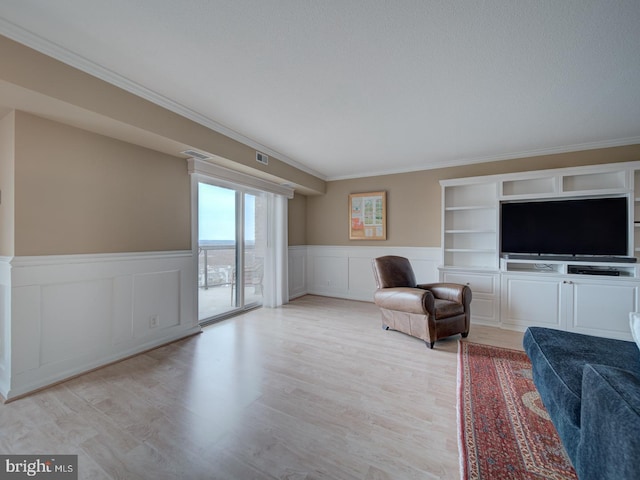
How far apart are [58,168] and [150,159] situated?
30.6 inches

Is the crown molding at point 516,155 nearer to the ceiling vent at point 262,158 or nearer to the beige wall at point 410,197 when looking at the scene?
the beige wall at point 410,197

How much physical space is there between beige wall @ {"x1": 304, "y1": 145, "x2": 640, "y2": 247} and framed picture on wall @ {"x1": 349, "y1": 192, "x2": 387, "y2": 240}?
0.33 feet

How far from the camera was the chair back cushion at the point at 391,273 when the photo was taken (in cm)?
337

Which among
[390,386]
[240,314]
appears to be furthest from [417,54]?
[240,314]

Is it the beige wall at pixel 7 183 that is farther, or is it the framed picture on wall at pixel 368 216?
the framed picture on wall at pixel 368 216

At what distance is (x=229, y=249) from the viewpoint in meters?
3.90

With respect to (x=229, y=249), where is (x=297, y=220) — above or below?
above

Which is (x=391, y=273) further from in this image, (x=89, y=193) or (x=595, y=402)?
(x=89, y=193)

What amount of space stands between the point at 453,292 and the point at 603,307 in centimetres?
168

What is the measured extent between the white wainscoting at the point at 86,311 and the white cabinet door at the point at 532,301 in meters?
4.18

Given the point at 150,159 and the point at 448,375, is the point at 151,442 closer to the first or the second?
the point at 448,375

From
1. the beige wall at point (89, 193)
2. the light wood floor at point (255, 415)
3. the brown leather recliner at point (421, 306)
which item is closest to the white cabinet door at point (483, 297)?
the brown leather recliner at point (421, 306)

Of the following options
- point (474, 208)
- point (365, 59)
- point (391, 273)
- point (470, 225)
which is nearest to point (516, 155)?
point (474, 208)

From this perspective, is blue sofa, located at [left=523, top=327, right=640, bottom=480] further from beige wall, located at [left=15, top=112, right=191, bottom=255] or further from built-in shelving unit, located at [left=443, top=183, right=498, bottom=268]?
beige wall, located at [left=15, top=112, right=191, bottom=255]
